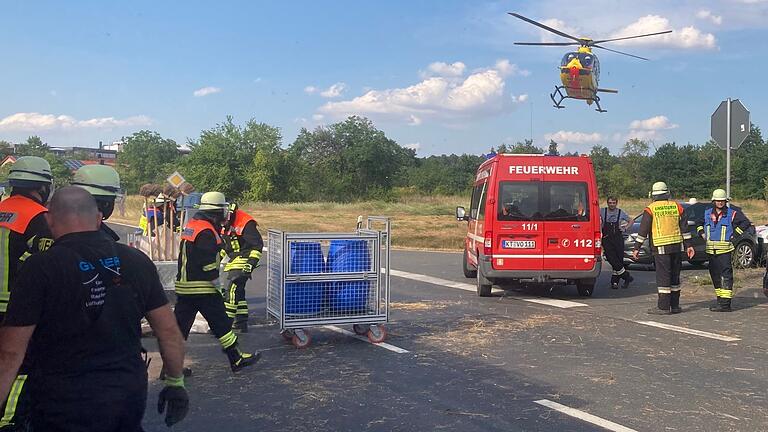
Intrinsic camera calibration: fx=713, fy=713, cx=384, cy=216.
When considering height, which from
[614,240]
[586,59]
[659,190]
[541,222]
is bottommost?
[614,240]

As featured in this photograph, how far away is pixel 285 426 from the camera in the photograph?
17.8 feet

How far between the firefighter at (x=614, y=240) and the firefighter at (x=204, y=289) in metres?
8.76

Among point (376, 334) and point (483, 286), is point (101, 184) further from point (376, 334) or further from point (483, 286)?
point (483, 286)

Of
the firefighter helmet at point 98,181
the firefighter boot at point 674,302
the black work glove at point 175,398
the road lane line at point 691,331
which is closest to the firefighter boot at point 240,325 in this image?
the firefighter helmet at point 98,181

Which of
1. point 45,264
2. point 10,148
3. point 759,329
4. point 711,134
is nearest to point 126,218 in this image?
point 711,134

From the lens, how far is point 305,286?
8258mm

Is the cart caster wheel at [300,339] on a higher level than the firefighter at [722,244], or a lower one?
lower

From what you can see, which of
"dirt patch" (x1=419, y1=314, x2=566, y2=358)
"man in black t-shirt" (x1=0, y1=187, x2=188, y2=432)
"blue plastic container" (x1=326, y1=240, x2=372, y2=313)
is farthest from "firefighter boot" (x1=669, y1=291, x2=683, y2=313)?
"man in black t-shirt" (x1=0, y1=187, x2=188, y2=432)

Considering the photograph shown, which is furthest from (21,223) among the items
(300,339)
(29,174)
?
(300,339)

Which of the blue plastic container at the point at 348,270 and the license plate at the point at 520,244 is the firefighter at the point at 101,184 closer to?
the blue plastic container at the point at 348,270

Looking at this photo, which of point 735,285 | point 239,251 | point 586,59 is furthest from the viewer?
point 586,59

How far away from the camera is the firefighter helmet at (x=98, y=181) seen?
3984 millimetres

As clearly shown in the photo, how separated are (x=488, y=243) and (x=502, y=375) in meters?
5.06

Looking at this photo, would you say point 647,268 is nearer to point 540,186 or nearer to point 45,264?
point 540,186
